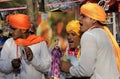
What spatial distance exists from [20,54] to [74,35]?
95 centimetres

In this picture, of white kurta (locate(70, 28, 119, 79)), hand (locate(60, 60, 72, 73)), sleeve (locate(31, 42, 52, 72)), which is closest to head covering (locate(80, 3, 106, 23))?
white kurta (locate(70, 28, 119, 79))

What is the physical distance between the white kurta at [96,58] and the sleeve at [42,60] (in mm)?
1041

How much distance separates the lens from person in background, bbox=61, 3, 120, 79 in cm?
406

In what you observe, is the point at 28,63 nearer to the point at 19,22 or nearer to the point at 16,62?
the point at 16,62

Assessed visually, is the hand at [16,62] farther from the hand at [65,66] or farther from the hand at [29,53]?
the hand at [65,66]

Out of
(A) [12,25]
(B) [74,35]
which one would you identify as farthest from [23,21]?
(B) [74,35]

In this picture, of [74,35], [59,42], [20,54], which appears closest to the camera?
[20,54]

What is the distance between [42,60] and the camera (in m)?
5.27

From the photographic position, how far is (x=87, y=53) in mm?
4039

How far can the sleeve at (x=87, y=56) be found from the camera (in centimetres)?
404

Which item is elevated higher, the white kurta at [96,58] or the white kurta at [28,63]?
the white kurta at [96,58]

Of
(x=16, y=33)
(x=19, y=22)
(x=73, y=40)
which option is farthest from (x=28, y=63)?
(x=73, y=40)

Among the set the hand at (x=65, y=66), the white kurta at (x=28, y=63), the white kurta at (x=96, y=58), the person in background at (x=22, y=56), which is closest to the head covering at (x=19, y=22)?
the person in background at (x=22, y=56)

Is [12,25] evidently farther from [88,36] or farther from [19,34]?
[88,36]
